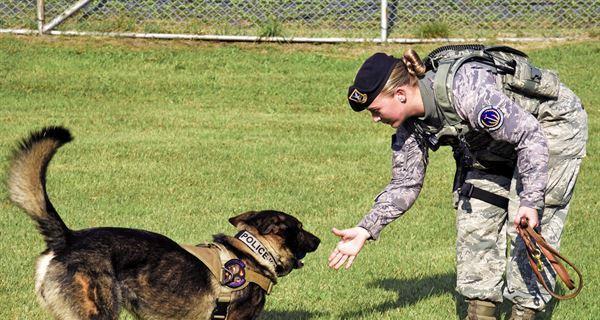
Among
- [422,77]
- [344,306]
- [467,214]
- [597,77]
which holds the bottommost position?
[597,77]

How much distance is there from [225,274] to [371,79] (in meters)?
1.44

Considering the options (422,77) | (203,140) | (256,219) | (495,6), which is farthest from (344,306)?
(495,6)

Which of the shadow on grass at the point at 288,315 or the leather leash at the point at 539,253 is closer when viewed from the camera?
the leather leash at the point at 539,253

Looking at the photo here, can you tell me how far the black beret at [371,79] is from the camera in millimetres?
5094

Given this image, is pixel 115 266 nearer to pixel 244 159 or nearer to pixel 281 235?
pixel 281 235

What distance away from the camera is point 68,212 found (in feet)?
28.8

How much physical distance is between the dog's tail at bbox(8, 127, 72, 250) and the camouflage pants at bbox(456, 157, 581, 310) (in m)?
2.40

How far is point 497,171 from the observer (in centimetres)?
587

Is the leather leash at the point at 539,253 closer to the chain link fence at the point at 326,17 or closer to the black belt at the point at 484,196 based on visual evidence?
the black belt at the point at 484,196

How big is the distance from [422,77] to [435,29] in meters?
11.8

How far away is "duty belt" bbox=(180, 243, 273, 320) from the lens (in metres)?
5.64

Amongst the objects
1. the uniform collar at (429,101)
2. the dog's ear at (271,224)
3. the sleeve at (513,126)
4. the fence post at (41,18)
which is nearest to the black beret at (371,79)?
the uniform collar at (429,101)

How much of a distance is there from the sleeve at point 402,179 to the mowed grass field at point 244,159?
100 centimetres

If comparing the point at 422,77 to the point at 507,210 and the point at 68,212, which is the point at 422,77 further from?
the point at 68,212
